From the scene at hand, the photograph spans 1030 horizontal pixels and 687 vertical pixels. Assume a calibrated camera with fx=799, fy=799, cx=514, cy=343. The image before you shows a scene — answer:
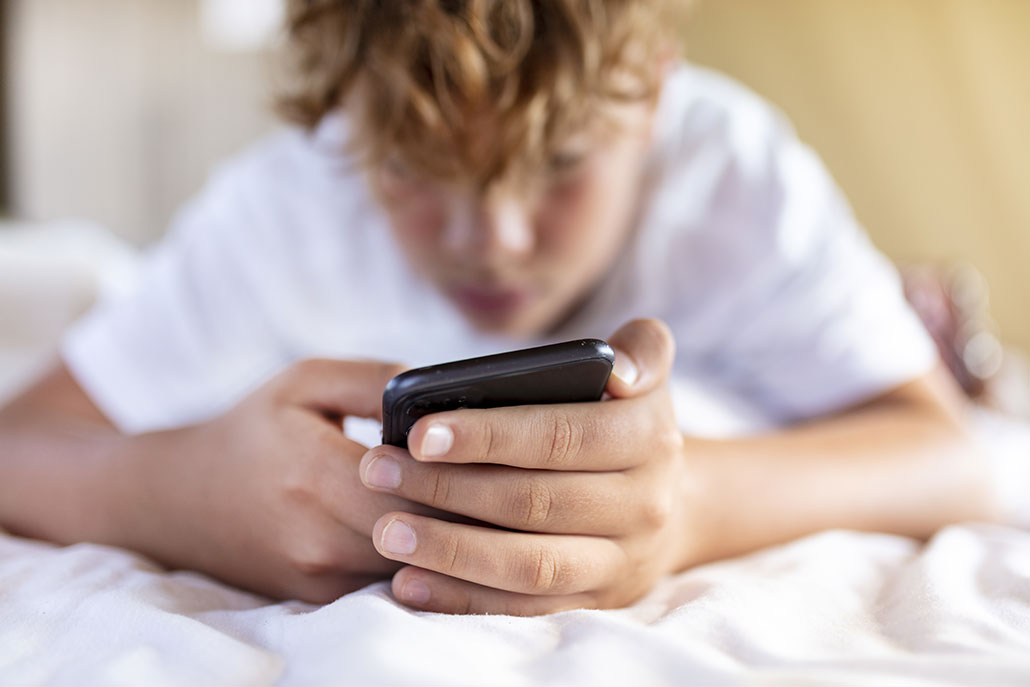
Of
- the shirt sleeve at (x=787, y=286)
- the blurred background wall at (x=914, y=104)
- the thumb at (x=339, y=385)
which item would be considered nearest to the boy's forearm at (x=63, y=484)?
the thumb at (x=339, y=385)

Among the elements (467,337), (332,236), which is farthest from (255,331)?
(467,337)

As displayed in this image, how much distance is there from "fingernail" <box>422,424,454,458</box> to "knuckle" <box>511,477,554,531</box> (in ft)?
0.19

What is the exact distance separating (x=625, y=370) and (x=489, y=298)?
0.39 meters

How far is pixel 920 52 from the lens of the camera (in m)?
2.16

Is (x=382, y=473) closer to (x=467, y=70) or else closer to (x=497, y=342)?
(x=467, y=70)

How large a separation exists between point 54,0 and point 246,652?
10.5 feet

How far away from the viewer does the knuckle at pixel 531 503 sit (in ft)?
1.38

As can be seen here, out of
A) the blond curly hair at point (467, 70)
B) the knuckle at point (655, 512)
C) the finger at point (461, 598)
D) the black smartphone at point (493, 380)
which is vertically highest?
the blond curly hair at point (467, 70)

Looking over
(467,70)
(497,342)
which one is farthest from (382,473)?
(497,342)

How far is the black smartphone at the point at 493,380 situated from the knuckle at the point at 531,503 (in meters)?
0.05

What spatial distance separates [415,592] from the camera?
0.41 m

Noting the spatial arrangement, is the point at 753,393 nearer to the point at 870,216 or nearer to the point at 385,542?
the point at 385,542

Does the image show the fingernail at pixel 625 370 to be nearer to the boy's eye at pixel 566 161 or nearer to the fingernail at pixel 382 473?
the fingernail at pixel 382 473

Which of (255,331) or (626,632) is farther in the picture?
(255,331)
